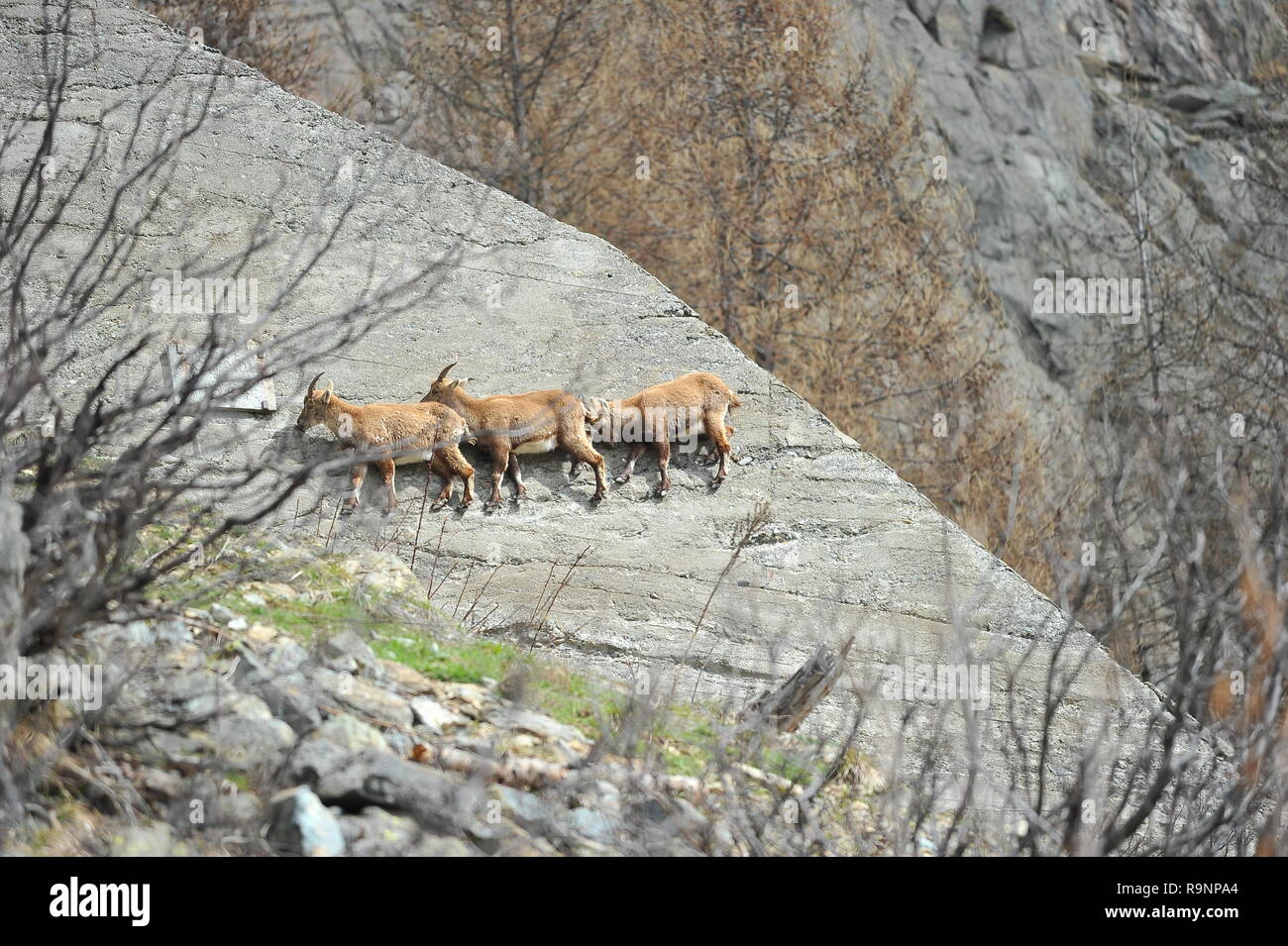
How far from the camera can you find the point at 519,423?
905cm

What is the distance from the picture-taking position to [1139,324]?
23109 millimetres

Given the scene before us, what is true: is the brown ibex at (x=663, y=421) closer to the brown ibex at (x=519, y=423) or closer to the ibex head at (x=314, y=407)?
the brown ibex at (x=519, y=423)

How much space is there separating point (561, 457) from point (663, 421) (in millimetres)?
718

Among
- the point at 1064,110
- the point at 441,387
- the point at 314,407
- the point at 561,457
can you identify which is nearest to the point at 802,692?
the point at 561,457

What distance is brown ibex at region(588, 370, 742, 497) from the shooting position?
924cm

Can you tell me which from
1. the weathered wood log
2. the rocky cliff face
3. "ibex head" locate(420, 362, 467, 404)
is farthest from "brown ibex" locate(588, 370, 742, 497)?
the rocky cliff face

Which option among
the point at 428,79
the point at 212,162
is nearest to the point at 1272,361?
the point at 428,79

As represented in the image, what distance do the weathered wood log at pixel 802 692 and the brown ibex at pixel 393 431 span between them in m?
2.87

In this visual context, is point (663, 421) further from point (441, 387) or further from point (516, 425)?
point (441, 387)

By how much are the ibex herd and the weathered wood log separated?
2580 mm

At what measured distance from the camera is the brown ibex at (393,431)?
869 cm

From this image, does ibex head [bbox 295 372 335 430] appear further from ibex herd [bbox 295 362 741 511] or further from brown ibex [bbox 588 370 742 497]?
brown ibex [bbox 588 370 742 497]
